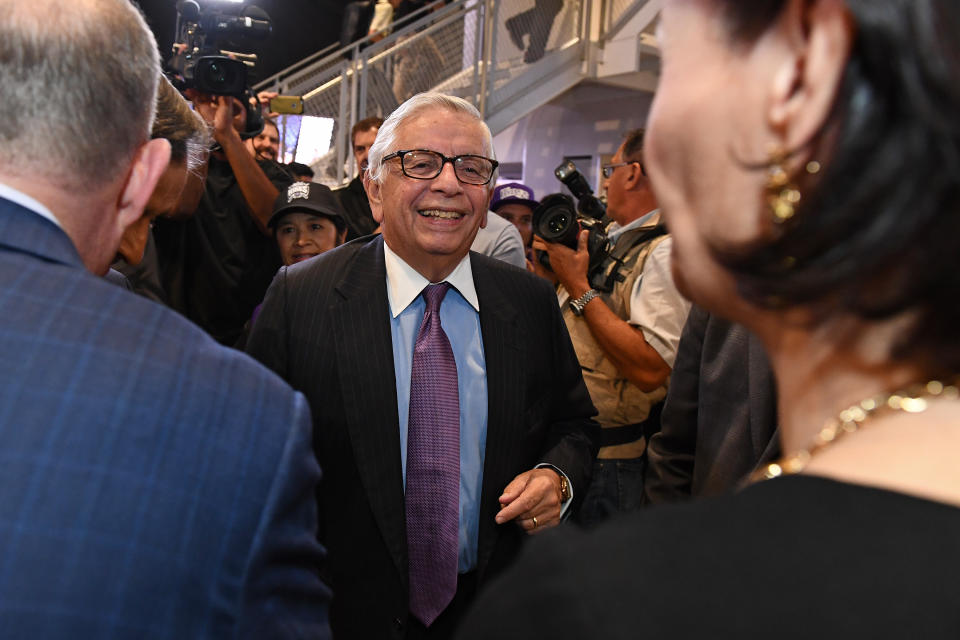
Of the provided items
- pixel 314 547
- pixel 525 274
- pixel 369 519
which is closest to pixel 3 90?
pixel 314 547

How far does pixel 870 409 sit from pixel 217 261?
285 cm

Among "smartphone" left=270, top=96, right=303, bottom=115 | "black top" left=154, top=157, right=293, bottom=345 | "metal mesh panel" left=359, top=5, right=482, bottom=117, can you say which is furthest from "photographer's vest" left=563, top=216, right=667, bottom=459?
"metal mesh panel" left=359, top=5, right=482, bottom=117

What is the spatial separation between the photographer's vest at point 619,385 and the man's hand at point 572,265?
0.30 ft

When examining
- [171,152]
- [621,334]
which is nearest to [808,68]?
[171,152]

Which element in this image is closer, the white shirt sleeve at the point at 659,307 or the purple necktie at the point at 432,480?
the purple necktie at the point at 432,480

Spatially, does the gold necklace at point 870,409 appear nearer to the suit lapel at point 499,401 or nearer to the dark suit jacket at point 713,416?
the dark suit jacket at point 713,416

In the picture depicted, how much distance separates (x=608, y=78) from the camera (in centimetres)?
853

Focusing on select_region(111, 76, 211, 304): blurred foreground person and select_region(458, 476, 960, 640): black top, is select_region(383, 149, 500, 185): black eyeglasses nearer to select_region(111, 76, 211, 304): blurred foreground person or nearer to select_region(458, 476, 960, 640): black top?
select_region(111, 76, 211, 304): blurred foreground person

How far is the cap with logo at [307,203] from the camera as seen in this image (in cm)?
307

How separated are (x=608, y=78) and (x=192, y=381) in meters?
8.39

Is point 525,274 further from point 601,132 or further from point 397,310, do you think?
point 601,132

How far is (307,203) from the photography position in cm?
307

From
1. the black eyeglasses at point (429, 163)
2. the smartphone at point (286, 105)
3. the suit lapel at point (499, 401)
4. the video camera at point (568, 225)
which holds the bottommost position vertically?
the suit lapel at point (499, 401)

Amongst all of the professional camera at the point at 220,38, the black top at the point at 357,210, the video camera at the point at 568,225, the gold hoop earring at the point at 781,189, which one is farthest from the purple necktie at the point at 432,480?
the black top at the point at 357,210
